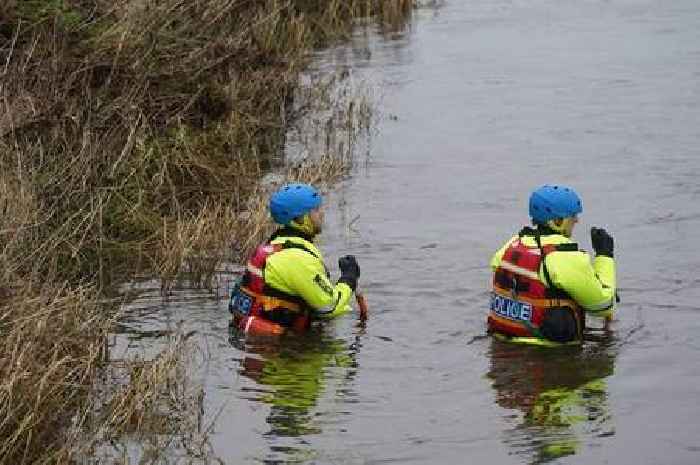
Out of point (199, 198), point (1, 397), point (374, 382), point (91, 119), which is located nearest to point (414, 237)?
point (199, 198)

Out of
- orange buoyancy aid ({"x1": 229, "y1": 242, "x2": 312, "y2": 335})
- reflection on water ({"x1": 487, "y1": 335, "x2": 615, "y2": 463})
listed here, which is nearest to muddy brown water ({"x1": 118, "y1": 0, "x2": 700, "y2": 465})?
reflection on water ({"x1": 487, "y1": 335, "x2": 615, "y2": 463})

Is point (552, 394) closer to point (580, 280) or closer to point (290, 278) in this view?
point (580, 280)

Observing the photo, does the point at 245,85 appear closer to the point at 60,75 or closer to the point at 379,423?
the point at 60,75

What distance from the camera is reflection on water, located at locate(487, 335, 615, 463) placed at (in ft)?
29.7

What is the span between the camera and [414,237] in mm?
14602

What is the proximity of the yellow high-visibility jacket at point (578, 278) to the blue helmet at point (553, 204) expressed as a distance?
142 millimetres

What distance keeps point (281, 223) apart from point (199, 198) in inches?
138

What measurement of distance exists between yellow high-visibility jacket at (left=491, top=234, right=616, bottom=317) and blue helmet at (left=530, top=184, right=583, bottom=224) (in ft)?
0.47

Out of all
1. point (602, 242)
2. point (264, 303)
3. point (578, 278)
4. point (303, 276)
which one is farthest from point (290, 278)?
point (602, 242)

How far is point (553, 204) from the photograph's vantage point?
10.8m

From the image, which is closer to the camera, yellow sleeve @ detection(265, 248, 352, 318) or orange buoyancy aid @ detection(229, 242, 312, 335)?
yellow sleeve @ detection(265, 248, 352, 318)

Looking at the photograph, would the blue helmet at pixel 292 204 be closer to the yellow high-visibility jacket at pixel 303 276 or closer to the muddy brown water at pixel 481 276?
the yellow high-visibility jacket at pixel 303 276

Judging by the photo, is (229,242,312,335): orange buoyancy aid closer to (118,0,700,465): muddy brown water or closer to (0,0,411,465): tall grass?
(118,0,700,465): muddy brown water

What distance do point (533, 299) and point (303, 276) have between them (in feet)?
5.13
